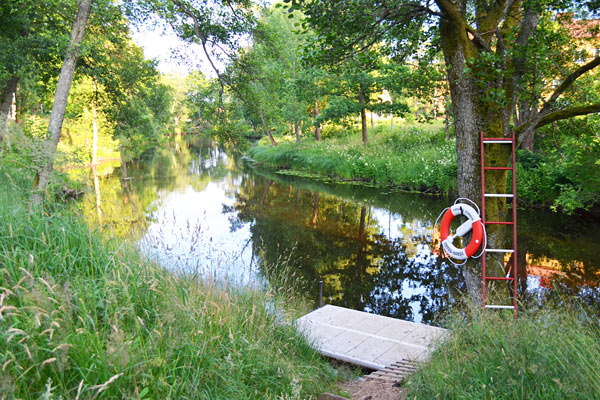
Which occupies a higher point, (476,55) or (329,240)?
(476,55)

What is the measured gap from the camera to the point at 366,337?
5312 mm

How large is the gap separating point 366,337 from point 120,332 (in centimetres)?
356

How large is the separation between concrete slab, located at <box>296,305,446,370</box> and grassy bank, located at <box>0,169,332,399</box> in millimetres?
826

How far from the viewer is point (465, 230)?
552 centimetres

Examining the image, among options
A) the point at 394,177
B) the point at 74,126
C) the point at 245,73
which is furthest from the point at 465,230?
the point at 74,126

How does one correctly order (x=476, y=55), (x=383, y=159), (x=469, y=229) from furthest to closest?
(x=383, y=159)
(x=469, y=229)
(x=476, y=55)

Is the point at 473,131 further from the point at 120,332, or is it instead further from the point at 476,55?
the point at 120,332

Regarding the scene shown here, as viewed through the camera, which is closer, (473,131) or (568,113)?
(568,113)

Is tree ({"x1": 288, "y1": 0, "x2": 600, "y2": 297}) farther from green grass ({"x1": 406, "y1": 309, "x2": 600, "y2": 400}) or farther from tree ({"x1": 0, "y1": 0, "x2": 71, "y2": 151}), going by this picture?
tree ({"x1": 0, "y1": 0, "x2": 71, "y2": 151})

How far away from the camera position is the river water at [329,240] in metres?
6.51

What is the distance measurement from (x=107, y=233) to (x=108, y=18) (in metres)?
6.45

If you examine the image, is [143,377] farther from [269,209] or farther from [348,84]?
[348,84]

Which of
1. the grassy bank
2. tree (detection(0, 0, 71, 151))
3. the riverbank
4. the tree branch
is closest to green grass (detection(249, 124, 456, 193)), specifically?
the riverbank

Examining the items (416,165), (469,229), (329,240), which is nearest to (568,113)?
(469,229)
